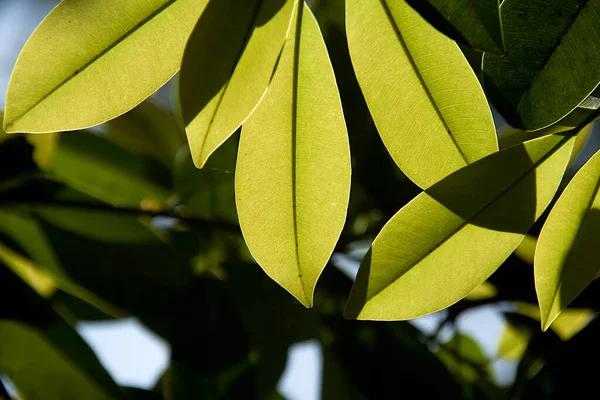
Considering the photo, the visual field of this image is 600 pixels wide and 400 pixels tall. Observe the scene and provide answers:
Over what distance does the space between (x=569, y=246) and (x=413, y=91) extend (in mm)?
166

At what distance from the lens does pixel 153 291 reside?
86 cm

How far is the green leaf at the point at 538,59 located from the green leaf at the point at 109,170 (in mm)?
674

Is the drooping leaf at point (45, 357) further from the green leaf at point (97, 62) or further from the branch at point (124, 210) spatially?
the green leaf at point (97, 62)

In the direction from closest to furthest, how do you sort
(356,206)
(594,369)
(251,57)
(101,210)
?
(251,57)
(594,369)
(101,210)
(356,206)

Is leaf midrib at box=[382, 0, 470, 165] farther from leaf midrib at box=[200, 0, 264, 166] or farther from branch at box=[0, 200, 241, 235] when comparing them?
branch at box=[0, 200, 241, 235]

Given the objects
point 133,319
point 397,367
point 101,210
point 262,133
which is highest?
point 262,133

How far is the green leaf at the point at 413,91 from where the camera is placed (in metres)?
0.48

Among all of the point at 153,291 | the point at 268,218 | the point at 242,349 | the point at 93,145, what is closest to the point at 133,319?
the point at 153,291

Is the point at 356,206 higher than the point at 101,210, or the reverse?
the point at 101,210

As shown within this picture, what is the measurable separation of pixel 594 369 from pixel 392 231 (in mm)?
322

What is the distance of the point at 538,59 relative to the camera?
1.49ft

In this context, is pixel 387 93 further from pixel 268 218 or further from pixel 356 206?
pixel 356 206

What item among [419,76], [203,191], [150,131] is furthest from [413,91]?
[150,131]

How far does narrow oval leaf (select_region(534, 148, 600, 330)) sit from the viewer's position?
49cm
